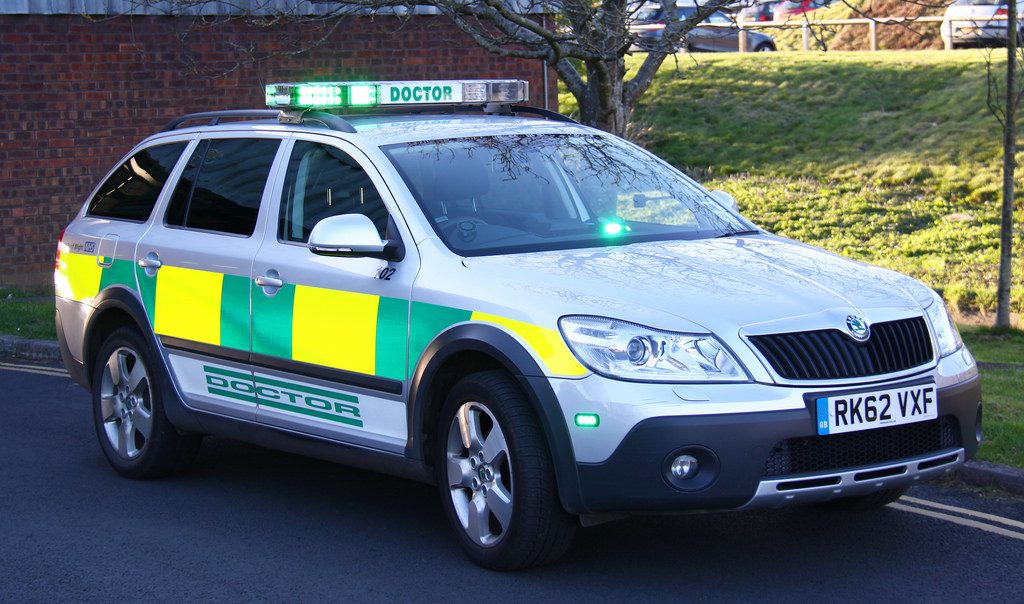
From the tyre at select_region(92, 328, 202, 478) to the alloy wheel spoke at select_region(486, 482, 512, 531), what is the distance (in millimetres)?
2247

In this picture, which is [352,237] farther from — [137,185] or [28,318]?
[28,318]

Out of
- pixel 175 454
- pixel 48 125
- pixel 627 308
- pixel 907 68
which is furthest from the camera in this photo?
pixel 907 68

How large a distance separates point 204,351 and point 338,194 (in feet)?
3.33

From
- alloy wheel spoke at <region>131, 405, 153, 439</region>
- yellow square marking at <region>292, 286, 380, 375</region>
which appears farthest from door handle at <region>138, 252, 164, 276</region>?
yellow square marking at <region>292, 286, 380, 375</region>

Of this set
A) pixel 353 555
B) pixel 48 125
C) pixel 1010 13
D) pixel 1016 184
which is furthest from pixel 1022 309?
pixel 353 555

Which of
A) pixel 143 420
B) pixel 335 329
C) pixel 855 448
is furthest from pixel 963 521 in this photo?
pixel 143 420

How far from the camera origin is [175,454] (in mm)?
6875

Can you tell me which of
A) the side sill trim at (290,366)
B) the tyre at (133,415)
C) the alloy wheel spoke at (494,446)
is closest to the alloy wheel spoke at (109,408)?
the tyre at (133,415)

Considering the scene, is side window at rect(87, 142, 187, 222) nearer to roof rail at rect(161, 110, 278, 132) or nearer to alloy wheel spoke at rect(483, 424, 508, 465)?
roof rail at rect(161, 110, 278, 132)

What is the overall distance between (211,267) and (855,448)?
3.01m

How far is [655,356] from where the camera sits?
4.73m

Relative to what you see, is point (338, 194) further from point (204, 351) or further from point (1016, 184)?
point (1016, 184)

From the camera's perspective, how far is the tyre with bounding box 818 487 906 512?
5957mm

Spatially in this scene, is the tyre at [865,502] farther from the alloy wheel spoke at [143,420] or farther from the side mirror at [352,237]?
the alloy wheel spoke at [143,420]
